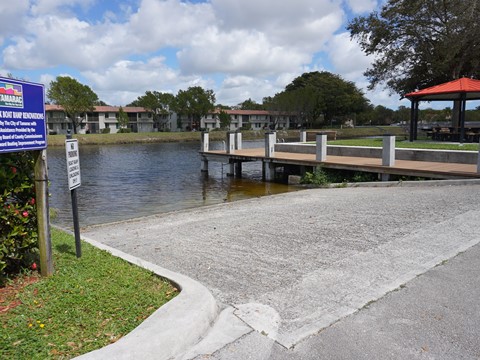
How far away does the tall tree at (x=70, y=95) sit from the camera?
2692 inches

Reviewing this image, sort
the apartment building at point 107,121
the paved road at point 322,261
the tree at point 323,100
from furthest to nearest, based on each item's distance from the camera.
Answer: the tree at point 323,100
the apartment building at point 107,121
the paved road at point 322,261

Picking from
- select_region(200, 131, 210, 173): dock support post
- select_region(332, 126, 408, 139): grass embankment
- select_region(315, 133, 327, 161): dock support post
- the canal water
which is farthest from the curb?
select_region(332, 126, 408, 139): grass embankment

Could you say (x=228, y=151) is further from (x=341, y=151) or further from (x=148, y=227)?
(x=148, y=227)

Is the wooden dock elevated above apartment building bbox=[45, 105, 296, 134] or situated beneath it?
situated beneath

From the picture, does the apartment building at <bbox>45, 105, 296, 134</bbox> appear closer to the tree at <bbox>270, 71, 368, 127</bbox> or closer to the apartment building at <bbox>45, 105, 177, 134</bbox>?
the apartment building at <bbox>45, 105, 177, 134</bbox>

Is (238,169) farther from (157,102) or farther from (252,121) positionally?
(252,121)

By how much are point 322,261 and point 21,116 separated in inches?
157

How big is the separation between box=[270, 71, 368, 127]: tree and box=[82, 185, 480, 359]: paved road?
248ft

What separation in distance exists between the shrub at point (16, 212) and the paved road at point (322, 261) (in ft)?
5.76

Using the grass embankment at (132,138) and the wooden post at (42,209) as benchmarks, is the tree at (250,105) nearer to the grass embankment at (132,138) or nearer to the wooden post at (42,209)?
the grass embankment at (132,138)

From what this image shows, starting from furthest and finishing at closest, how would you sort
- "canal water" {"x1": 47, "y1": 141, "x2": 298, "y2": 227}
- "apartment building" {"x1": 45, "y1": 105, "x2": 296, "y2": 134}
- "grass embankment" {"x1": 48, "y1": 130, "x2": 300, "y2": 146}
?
"apartment building" {"x1": 45, "y1": 105, "x2": 296, "y2": 134} → "grass embankment" {"x1": 48, "y1": 130, "x2": 300, "y2": 146} → "canal water" {"x1": 47, "y1": 141, "x2": 298, "y2": 227}

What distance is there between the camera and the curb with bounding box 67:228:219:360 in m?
3.01

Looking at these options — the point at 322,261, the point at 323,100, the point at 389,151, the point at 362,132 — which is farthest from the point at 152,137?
the point at 322,261

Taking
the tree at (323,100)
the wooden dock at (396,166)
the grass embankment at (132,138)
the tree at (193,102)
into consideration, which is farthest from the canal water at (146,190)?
the tree at (323,100)
